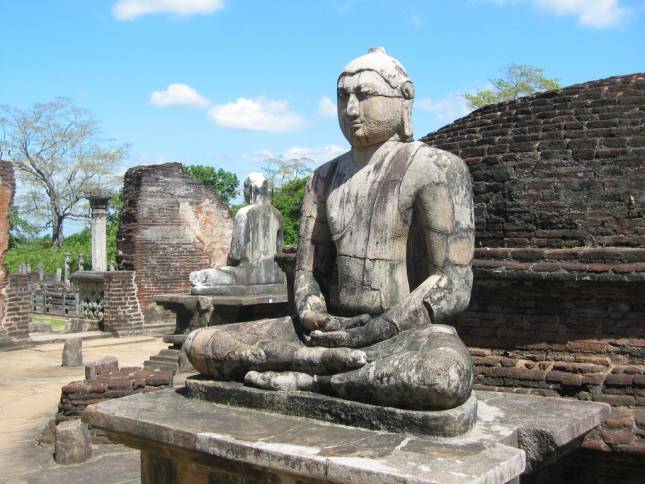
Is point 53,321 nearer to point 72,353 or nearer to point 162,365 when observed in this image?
point 72,353

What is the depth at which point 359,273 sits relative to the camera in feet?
11.6

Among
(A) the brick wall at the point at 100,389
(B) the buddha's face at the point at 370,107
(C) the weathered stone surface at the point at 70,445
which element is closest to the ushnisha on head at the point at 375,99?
(B) the buddha's face at the point at 370,107

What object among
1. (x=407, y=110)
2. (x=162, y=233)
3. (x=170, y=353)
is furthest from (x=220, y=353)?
(x=162, y=233)

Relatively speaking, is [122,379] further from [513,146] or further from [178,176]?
[178,176]

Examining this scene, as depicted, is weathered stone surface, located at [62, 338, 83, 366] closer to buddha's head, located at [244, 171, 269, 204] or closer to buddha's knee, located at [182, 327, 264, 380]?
buddha's head, located at [244, 171, 269, 204]

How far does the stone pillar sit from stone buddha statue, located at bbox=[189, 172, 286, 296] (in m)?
8.27

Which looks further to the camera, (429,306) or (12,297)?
(12,297)

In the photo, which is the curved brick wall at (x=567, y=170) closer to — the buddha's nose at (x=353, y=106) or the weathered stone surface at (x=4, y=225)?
the buddha's nose at (x=353, y=106)

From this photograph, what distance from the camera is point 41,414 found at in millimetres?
8344

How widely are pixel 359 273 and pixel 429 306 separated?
0.39m

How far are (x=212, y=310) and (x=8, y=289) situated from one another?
5761mm

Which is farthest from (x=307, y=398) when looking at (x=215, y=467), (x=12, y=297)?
(x=12, y=297)

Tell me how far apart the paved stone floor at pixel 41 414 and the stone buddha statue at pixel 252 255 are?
2.42 m

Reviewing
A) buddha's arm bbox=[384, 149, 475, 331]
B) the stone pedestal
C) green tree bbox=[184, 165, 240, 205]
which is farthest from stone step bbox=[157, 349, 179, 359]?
green tree bbox=[184, 165, 240, 205]
